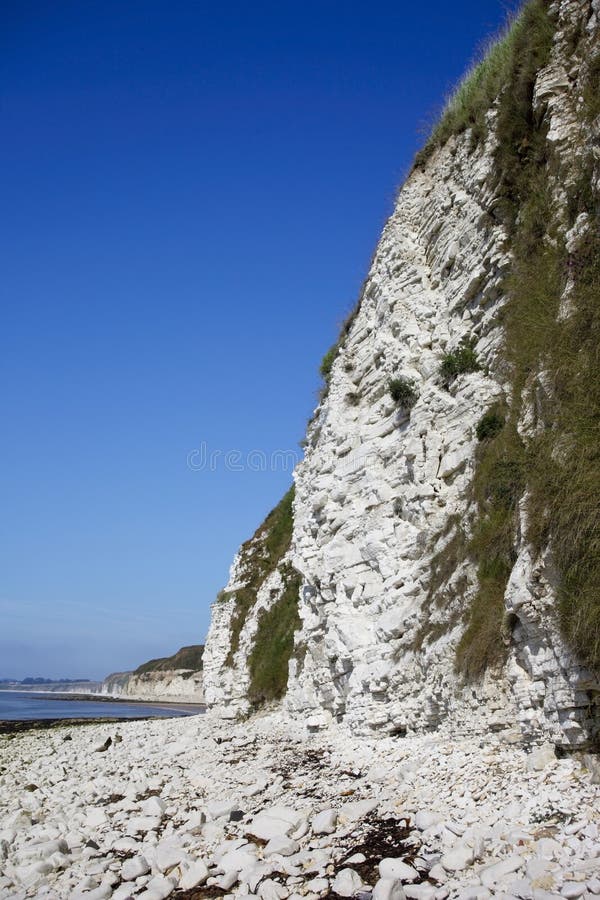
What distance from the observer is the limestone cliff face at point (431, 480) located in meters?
9.34

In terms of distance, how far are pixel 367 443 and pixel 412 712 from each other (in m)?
7.43

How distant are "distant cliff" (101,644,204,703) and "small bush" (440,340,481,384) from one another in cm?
8540

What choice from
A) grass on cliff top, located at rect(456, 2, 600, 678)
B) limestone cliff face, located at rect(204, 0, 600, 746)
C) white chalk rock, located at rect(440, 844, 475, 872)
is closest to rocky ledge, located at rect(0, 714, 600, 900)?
white chalk rock, located at rect(440, 844, 475, 872)

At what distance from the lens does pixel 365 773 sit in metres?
11.6

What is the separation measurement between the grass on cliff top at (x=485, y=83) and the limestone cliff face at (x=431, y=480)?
0.29m

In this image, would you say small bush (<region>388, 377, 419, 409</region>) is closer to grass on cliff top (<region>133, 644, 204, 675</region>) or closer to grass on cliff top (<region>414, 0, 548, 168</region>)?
grass on cliff top (<region>414, 0, 548, 168</region>)

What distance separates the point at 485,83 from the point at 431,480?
385 inches

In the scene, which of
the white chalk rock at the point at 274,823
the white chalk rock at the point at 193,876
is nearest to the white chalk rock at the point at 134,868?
the white chalk rock at the point at 193,876

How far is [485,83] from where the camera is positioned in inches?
647

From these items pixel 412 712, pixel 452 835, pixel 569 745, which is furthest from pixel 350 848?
pixel 412 712

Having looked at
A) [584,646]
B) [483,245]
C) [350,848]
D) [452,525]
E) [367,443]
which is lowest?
[350,848]

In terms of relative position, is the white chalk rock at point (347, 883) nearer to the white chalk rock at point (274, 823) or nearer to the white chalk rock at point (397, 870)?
the white chalk rock at point (397, 870)

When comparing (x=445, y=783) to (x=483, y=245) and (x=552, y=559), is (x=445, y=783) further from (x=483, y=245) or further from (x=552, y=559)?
(x=483, y=245)

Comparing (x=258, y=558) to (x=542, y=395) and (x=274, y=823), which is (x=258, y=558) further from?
(x=542, y=395)
